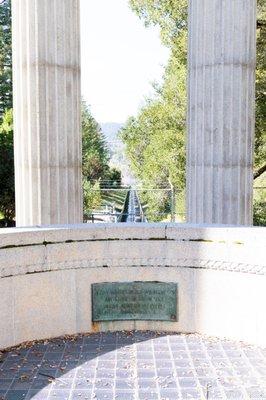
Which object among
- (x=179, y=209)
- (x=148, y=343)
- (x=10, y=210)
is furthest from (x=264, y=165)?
(x=148, y=343)

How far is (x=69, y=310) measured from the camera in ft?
30.2

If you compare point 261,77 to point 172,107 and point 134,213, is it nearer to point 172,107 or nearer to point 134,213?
point 172,107

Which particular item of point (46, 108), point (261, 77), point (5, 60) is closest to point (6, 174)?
point (261, 77)

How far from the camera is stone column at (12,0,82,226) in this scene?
11.0 m

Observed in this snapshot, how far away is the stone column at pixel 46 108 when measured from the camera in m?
11.0

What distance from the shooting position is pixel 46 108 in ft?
36.6

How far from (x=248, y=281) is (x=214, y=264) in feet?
2.10

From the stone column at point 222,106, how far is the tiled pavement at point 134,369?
3.70 metres

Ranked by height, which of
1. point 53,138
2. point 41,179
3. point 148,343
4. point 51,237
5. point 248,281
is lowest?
point 148,343

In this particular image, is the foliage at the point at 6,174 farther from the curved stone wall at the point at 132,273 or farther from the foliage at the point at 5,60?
the foliage at the point at 5,60

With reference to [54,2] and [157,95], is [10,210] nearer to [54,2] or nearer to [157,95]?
[157,95]

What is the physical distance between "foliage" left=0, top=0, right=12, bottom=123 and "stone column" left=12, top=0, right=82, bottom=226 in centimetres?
4438

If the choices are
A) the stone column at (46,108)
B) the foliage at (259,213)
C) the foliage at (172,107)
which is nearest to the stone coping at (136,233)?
the stone column at (46,108)

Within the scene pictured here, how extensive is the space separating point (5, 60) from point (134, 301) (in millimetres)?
50786
